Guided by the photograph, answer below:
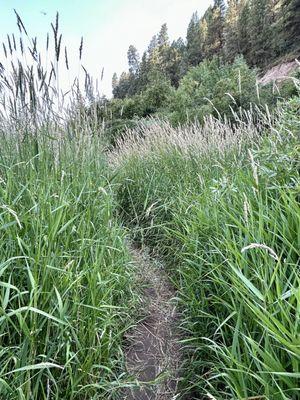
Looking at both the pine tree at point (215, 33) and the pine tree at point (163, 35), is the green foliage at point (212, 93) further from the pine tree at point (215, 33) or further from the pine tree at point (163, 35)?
the pine tree at point (163, 35)

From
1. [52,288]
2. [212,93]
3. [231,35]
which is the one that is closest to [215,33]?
[231,35]

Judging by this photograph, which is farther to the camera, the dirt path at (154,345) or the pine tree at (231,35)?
the pine tree at (231,35)

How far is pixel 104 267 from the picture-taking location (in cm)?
170

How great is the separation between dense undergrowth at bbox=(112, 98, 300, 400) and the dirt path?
96 mm

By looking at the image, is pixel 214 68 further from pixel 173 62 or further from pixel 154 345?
pixel 173 62

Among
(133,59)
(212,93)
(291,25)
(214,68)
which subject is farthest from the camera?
(133,59)

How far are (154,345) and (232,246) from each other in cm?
75

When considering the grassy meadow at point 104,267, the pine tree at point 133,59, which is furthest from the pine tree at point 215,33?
the grassy meadow at point 104,267

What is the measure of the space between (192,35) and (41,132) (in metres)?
48.6

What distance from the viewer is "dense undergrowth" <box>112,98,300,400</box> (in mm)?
935

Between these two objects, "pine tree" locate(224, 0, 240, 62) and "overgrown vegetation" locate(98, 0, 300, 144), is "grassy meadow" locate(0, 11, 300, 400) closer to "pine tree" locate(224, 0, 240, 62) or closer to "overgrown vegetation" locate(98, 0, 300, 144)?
"overgrown vegetation" locate(98, 0, 300, 144)

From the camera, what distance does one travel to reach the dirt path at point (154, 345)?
4.49 feet

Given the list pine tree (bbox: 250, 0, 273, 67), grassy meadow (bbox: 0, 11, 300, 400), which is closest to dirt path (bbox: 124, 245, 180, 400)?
grassy meadow (bbox: 0, 11, 300, 400)

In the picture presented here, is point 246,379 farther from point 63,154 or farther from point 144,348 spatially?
point 63,154
